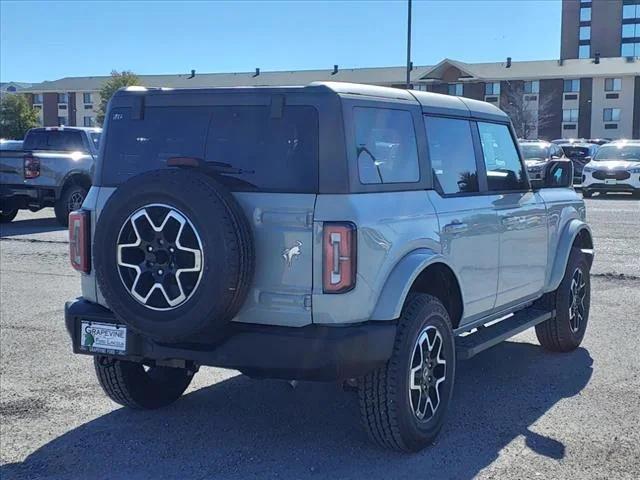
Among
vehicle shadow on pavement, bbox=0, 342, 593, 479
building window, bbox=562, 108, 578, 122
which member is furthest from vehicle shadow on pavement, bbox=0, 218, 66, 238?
building window, bbox=562, 108, 578, 122

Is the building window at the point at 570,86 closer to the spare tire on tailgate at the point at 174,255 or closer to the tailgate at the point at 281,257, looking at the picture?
the tailgate at the point at 281,257

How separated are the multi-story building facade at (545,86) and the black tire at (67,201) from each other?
5105 centimetres

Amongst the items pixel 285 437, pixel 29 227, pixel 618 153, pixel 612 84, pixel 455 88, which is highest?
pixel 612 84

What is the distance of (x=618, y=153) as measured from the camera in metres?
25.3

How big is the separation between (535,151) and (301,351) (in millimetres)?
23947

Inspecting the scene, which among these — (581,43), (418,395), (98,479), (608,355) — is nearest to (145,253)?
(98,479)

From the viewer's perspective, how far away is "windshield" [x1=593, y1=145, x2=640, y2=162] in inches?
984

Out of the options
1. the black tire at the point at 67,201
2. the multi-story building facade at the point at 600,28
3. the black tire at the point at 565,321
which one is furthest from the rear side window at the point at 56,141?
the multi-story building facade at the point at 600,28

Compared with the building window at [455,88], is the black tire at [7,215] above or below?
below

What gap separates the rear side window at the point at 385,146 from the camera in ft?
14.8

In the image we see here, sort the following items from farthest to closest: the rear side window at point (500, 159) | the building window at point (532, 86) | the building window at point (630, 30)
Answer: the building window at point (630, 30) → the building window at point (532, 86) → the rear side window at point (500, 159)

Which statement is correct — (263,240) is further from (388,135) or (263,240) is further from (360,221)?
(388,135)

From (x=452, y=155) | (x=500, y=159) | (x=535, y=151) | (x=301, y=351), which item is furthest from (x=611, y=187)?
(x=301, y=351)

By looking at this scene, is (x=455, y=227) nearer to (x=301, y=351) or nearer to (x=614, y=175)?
(x=301, y=351)
